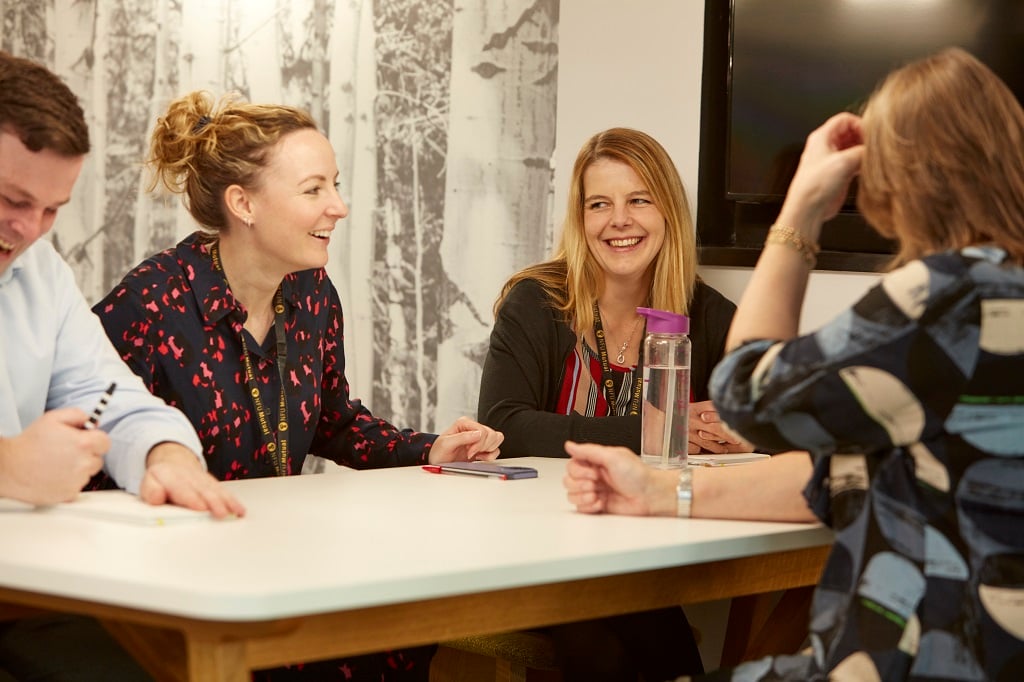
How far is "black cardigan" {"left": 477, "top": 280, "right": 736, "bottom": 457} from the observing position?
2.58 meters

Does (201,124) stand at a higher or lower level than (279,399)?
higher

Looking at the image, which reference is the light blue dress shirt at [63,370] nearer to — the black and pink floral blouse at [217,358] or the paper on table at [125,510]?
the paper on table at [125,510]

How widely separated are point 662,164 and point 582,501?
52.7 inches

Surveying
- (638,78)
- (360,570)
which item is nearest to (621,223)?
(638,78)

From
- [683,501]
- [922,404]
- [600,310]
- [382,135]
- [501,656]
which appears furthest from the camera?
[382,135]

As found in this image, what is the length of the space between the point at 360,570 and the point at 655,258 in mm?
1723

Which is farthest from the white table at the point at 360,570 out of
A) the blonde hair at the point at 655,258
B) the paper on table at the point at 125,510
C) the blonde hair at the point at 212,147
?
the blonde hair at the point at 655,258

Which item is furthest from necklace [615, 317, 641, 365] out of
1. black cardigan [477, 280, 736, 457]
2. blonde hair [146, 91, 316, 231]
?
blonde hair [146, 91, 316, 231]

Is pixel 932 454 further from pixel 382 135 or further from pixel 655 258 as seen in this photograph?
pixel 382 135

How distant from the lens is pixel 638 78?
124 inches

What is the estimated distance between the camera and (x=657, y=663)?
2.24 meters

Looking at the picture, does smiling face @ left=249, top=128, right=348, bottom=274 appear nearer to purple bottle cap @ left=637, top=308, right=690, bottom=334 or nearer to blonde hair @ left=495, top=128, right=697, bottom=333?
blonde hair @ left=495, top=128, right=697, bottom=333

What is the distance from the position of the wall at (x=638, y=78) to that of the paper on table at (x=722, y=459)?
18.4 inches

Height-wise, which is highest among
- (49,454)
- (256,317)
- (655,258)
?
(655,258)
